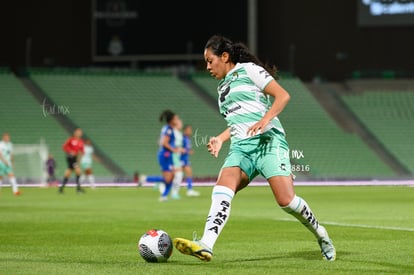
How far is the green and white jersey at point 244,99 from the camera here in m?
10.7

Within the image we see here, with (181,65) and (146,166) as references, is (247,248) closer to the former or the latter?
(146,166)

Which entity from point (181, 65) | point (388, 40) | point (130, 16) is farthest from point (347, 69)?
point (130, 16)

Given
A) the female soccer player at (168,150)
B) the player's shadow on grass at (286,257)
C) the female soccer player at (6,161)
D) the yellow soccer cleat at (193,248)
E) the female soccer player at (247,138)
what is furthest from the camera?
the female soccer player at (6,161)

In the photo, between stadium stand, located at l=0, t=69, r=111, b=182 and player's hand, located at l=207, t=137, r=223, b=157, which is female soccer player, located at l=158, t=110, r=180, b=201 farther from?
player's hand, located at l=207, t=137, r=223, b=157

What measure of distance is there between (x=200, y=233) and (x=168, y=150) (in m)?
11.6

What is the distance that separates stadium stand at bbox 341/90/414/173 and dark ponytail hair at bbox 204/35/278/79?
30.7 m

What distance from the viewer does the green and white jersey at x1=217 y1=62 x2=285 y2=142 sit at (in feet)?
35.0

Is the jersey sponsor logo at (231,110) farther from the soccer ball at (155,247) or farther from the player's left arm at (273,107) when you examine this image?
the soccer ball at (155,247)

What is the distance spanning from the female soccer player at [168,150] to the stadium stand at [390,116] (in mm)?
16299

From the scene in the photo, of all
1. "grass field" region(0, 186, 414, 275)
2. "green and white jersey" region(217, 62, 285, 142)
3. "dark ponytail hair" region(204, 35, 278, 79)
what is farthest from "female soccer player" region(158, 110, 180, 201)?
"green and white jersey" region(217, 62, 285, 142)

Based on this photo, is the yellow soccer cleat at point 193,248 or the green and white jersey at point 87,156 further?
the green and white jersey at point 87,156

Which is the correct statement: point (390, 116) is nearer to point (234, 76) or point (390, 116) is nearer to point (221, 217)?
point (234, 76)

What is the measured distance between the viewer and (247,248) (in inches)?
496

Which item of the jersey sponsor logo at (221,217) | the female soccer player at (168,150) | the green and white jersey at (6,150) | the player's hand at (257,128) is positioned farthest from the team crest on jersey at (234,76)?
→ the green and white jersey at (6,150)
